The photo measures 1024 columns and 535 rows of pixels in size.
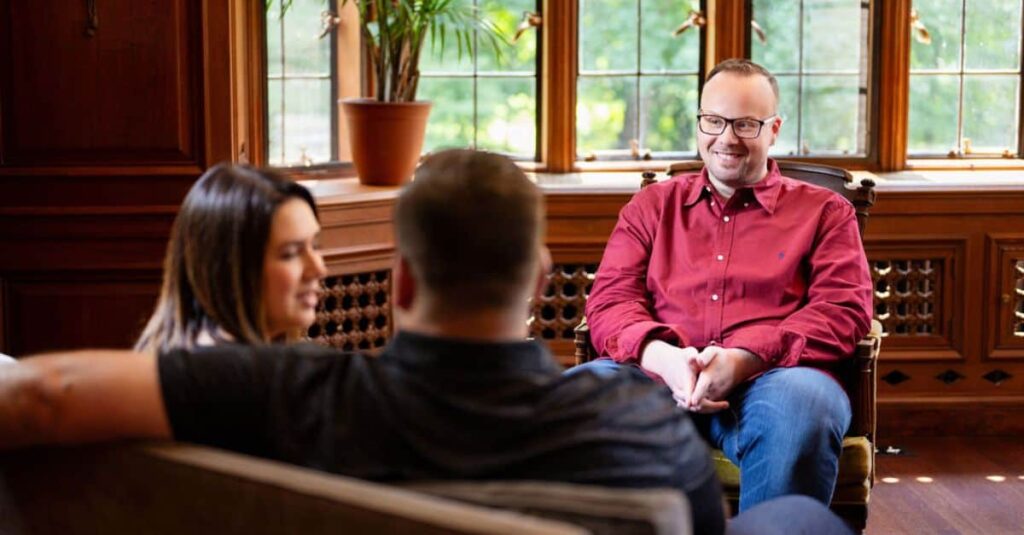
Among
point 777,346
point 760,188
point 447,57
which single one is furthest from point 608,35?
point 777,346

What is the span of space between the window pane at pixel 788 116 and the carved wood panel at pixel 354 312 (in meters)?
1.40

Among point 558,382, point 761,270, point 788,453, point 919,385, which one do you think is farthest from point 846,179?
point 558,382

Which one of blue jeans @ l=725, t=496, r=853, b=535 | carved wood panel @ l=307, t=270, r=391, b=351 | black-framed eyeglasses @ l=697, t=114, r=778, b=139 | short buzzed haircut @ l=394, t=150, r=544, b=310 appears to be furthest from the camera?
carved wood panel @ l=307, t=270, r=391, b=351

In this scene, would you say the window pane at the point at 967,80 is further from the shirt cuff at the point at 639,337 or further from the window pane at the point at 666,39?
the shirt cuff at the point at 639,337

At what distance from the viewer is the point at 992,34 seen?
4.67 metres

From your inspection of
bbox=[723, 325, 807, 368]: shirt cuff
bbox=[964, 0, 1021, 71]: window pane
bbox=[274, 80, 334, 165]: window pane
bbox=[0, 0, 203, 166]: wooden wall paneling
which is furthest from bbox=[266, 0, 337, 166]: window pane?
bbox=[964, 0, 1021, 71]: window pane

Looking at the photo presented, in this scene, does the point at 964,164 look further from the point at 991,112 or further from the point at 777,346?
the point at 777,346

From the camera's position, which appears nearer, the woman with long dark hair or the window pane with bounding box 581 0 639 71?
the woman with long dark hair

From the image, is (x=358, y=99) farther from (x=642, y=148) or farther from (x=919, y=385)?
(x=919, y=385)

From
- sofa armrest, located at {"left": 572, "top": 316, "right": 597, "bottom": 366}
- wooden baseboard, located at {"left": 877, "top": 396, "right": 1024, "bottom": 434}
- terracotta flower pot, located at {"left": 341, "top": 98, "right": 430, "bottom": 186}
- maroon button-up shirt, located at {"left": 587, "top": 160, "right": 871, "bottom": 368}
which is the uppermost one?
terracotta flower pot, located at {"left": 341, "top": 98, "right": 430, "bottom": 186}

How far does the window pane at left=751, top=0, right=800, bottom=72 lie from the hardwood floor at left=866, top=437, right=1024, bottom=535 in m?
1.26

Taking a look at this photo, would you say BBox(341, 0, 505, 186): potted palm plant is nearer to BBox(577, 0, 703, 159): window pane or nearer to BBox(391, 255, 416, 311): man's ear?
BBox(577, 0, 703, 159): window pane

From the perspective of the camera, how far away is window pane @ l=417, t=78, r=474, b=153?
4602mm

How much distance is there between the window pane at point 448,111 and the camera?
4.60 m
